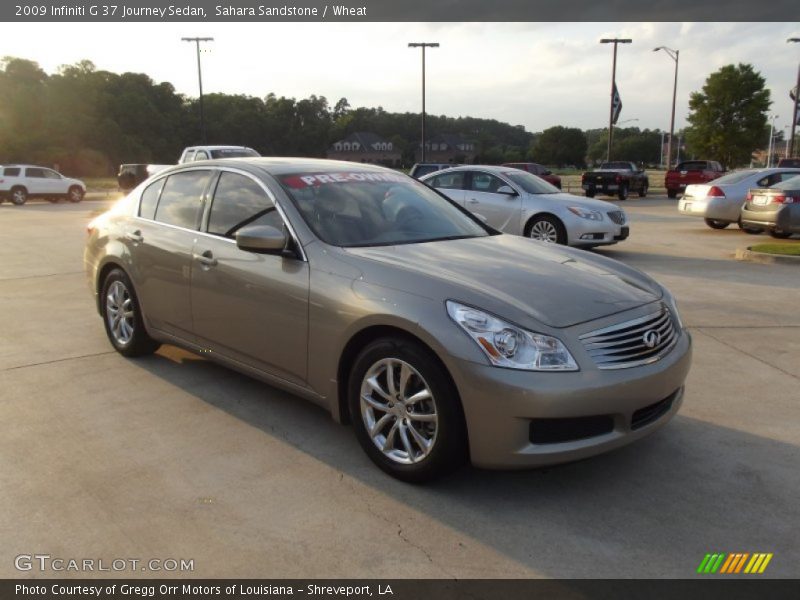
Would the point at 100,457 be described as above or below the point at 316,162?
below

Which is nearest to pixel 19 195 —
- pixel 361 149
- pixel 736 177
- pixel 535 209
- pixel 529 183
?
pixel 529 183

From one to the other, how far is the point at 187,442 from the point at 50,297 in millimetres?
5246

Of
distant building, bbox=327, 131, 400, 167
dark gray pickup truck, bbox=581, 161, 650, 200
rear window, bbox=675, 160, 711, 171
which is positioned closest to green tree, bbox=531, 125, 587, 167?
distant building, bbox=327, 131, 400, 167

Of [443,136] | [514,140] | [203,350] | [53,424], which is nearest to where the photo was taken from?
[53,424]

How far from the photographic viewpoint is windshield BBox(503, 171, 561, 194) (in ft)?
40.3

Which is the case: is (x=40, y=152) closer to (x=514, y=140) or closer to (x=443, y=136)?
(x=443, y=136)

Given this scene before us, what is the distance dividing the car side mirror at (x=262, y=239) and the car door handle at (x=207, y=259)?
1.75 ft

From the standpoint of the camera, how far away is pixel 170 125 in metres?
81.4

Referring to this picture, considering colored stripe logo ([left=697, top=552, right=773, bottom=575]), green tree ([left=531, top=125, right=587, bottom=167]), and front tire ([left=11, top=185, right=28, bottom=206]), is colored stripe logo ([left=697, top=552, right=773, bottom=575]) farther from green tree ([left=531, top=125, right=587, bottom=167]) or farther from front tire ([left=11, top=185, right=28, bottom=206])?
green tree ([left=531, top=125, right=587, bottom=167])

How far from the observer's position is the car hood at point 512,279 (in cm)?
341

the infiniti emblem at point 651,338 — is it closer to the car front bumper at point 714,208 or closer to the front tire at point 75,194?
the car front bumper at point 714,208

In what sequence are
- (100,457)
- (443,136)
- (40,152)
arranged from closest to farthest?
(100,457)
(40,152)
(443,136)

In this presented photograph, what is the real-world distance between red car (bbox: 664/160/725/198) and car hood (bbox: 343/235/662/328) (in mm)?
28656

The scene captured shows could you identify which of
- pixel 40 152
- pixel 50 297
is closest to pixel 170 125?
pixel 40 152
